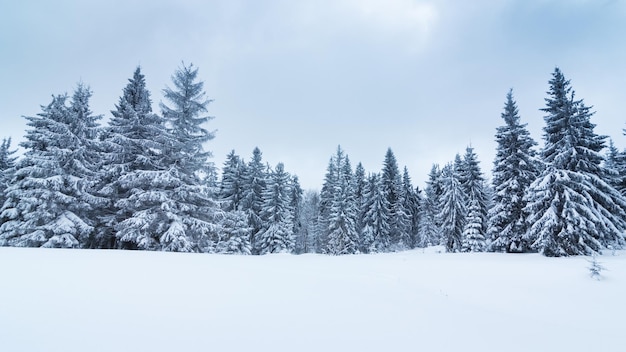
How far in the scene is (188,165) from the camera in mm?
19078

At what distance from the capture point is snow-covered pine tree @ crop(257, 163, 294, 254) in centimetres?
3500

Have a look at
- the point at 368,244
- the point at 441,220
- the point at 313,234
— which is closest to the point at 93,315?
the point at 441,220

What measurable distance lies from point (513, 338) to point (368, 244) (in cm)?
3741

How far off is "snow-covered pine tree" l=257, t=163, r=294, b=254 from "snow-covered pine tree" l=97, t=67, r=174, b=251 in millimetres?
17403

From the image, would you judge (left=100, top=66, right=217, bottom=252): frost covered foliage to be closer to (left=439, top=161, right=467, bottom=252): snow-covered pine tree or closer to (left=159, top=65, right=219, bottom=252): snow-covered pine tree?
(left=159, top=65, right=219, bottom=252): snow-covered pine tree

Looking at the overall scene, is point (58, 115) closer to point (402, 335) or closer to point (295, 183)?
point (402, 335)

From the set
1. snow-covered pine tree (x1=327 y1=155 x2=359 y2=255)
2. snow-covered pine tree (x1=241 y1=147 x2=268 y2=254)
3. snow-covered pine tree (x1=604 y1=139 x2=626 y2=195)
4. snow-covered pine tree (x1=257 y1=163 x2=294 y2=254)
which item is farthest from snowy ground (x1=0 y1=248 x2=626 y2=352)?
snow-covered pine tree (x1=327 y1=155 x2=359 y2=255)

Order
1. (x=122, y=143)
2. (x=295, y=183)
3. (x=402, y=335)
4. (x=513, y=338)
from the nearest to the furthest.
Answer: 1. (x=402, y=335)
2. (x=513, y=338)
3. (x=122, y=143)
4. (x=295, y=183)

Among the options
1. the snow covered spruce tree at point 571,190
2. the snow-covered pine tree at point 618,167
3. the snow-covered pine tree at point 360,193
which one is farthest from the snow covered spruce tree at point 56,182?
the snow-covered pine tree at point 618,167

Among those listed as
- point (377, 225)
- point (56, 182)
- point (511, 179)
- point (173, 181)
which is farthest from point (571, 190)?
point (56, 182)

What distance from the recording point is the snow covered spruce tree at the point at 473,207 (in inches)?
1118

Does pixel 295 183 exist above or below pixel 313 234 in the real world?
above

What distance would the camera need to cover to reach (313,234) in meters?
58.0

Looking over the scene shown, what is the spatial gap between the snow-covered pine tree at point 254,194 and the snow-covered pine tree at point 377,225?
47.5ft
